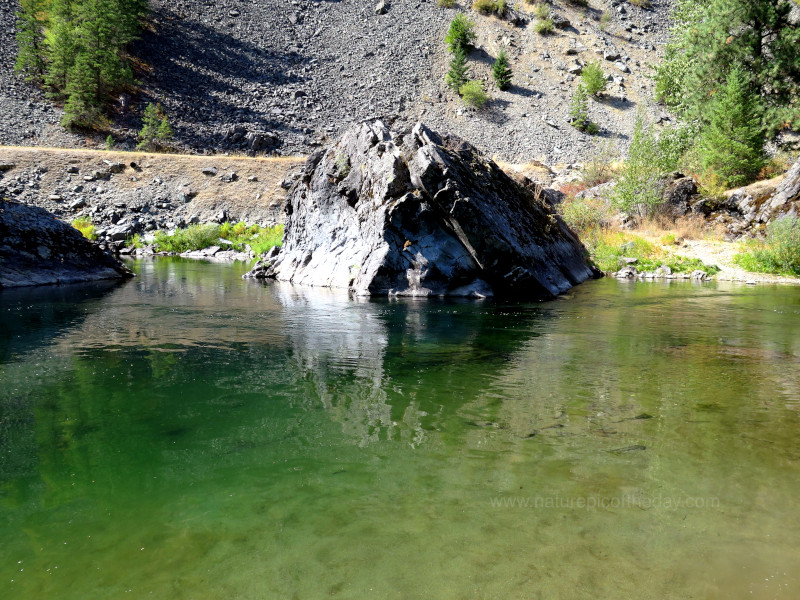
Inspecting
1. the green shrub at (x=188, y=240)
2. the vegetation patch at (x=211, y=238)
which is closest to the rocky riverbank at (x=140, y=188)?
the vegetation patch at (x=211, y=238)

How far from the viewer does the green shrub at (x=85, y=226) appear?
123ft

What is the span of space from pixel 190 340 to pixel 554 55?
74361 millimetres

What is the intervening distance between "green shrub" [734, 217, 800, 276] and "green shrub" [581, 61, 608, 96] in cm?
4442

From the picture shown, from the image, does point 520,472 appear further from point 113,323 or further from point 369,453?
point 113,323

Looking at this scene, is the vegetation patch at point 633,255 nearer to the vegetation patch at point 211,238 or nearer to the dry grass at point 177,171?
the vegetation patch at point 211,238

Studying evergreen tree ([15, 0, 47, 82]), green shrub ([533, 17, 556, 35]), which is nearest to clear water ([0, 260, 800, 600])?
evergreen tree ([15, 0, 47, 82])

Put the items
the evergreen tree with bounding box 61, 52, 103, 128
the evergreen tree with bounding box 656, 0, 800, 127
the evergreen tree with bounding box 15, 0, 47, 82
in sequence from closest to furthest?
the evergreen tree with bounding box 656, 0, 800, 127, the evergreen tree with bounding box 61, 52, 103, 128, the evergreen tree with bounding box 15, 0, 47, 82

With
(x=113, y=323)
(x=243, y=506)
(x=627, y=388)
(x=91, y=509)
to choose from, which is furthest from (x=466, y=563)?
(x=113, y=323)

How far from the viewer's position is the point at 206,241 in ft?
129

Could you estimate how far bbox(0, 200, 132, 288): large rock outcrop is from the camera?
1891cm

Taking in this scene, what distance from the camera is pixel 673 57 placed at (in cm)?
4525

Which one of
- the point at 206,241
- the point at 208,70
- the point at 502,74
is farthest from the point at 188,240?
the point at 502,74

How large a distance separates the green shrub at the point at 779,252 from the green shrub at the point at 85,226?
3957cm

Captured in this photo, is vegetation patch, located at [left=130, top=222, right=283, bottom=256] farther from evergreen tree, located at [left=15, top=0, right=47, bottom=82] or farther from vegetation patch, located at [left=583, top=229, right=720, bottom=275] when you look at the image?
evergreen tree, located at [left=15, top=0, right=47, bottom=82]
